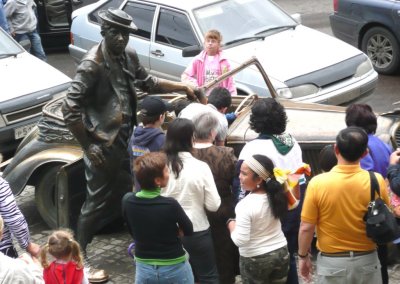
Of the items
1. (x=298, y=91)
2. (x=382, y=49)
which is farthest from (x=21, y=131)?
(x=382, y=49)

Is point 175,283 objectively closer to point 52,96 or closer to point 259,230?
point 259,230

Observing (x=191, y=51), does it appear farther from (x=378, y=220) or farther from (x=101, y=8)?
(x=378, y=220)

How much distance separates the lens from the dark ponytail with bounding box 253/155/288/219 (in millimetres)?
5402

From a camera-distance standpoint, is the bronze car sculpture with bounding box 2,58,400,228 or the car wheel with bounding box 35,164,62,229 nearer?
the bronze car sculpture with bounding box 2,58,400,228

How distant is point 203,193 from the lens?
581 centimetres

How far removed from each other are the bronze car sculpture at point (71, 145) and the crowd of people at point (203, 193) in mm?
248

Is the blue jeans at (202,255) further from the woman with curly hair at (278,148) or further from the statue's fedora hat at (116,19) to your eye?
the statue's fedora hat at (116,19)

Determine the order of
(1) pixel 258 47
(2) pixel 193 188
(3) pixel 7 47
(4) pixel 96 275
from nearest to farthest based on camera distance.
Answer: (2) pixel 193 188, (4) pixel 96 275, (1) pixel 258 47, (3) pixel 7 47

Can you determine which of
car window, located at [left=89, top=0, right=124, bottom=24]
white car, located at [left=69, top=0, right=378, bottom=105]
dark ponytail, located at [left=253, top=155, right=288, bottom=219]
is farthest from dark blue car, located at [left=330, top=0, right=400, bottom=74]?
dark ponytail, located at [left=253, top=155, right=288, bottom=219]

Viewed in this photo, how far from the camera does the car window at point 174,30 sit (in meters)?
10.9

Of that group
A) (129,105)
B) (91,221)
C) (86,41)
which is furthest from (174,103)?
(86,41)

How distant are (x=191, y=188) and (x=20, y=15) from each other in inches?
343

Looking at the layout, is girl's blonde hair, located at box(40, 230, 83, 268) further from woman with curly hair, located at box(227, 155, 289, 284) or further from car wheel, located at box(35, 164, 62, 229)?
car wheel, located at box(35, 164, 62, 229)

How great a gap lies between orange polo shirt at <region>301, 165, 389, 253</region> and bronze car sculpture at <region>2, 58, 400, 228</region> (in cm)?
166
